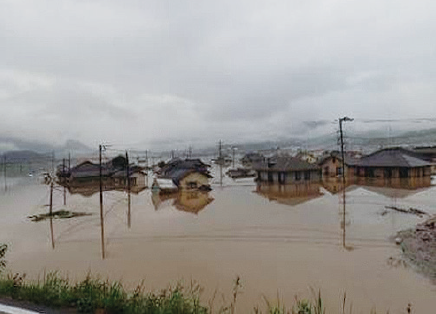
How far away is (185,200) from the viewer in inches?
1097

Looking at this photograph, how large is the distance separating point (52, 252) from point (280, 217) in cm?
1080

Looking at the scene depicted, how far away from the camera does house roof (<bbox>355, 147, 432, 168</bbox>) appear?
1332 inches

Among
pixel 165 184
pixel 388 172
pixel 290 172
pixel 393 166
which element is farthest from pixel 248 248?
pixel 388 172

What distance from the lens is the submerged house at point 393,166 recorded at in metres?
34.0

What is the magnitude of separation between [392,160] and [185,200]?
65.8 feet

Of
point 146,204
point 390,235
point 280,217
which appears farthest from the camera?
point 146,204

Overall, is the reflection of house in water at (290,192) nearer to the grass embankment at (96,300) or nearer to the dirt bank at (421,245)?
the dirt bank at (421,245)

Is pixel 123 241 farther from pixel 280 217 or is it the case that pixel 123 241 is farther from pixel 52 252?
pixel 280 217

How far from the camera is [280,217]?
19578mm

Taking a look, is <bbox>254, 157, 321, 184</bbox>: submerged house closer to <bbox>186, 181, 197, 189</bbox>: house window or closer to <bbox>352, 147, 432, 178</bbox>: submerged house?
<bbox>352, 147, 432, 178</bbox>: submerged house

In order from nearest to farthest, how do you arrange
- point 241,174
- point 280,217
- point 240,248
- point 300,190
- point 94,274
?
point 94,274 → point 240,248 → point 280,217 → point 300,190 → point 241,174

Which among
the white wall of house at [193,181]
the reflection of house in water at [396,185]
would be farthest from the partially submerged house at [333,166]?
the white wall of house at [193,181]

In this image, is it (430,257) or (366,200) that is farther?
(366,200)

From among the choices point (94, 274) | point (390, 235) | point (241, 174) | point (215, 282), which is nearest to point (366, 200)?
point (390, 235)
